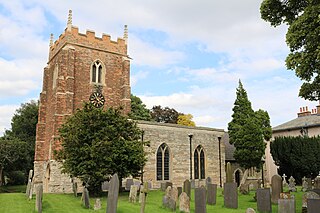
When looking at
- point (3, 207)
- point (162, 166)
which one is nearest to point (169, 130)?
point (162, 166)

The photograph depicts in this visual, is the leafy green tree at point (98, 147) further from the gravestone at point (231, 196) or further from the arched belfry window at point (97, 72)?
the arched belfry window at point (97, 72)

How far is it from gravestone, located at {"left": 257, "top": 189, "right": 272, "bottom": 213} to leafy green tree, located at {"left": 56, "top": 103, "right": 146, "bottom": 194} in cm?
711

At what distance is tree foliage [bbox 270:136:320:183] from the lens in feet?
86.4

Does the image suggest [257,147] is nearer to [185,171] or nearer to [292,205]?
[185,171]

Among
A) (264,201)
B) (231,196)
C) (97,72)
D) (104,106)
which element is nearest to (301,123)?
(104,106)

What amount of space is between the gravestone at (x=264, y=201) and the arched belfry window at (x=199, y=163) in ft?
48.0

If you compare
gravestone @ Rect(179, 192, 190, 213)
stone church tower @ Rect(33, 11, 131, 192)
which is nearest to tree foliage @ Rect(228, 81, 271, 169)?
stone church tower @ Rect(33, 11, 131, 192)

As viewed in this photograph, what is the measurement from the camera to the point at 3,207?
12938 mm

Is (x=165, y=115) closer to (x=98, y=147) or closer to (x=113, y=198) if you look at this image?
(x=98, y=147)

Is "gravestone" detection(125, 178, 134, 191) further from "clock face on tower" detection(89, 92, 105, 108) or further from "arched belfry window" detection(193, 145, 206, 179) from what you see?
"clock face on tower" detection(89, 92, 105, 108)

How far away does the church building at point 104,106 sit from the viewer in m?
23.4

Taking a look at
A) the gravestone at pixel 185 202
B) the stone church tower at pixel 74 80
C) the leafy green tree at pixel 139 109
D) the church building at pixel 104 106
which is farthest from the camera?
the leafy green tree at pixel 139 109

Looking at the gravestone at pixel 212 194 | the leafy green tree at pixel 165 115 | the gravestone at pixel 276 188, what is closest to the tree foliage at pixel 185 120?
the leafy green tree at pixel 165 115

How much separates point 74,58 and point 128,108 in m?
6.20
